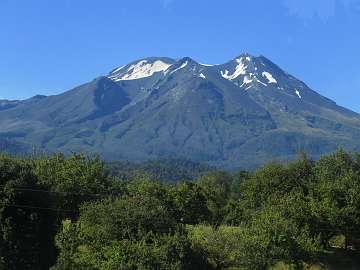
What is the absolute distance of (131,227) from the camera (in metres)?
47.7

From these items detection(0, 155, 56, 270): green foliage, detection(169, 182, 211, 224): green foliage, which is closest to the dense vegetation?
detection(0, 155, 56, 270): green foliage

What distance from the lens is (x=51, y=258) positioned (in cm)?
4659

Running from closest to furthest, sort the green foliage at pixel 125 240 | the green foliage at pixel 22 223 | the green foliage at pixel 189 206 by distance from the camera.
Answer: the green foliage at pixel 125 240 < the green foliage at pixel 22 223 < the green foliage at pixel 189 206

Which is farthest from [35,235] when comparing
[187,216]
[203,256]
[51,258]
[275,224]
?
[187,216]

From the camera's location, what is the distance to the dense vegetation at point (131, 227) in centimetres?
4481

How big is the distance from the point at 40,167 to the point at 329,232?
32.4 meters

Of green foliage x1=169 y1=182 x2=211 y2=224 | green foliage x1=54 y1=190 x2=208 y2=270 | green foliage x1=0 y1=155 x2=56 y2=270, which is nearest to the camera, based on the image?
green foliage x1=54 y1=190 x2=208 y2=270

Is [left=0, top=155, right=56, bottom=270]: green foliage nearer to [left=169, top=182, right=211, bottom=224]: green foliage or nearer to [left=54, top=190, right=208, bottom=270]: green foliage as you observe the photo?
[left=54, top=190, right=208, bottom=270]: green foliage

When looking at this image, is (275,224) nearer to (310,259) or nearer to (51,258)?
(310,259)

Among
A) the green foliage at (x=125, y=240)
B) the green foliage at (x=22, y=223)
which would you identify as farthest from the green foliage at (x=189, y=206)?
the green foliage at (x=22, y=223)

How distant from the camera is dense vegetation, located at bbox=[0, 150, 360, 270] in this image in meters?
44.8

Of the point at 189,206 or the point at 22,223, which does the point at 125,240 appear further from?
the point at 189,206

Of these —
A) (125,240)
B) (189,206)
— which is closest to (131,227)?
(125,240)

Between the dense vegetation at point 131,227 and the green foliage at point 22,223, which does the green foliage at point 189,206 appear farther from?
the green foliage at point 22,223
